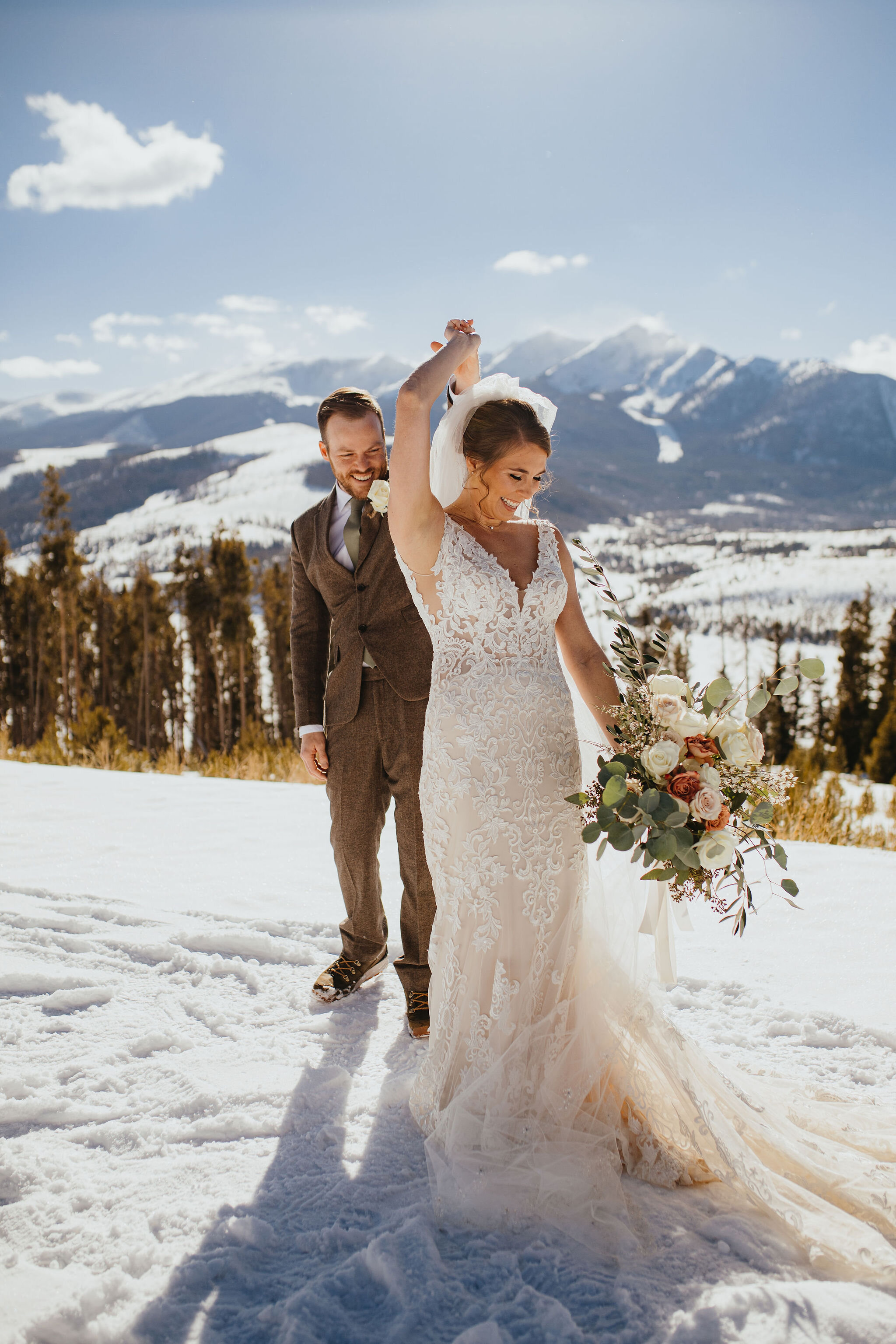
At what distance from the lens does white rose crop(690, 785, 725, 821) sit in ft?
6.89

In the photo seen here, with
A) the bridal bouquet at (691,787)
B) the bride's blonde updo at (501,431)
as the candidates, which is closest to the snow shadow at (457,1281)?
the bridal bouquet at (691,787)

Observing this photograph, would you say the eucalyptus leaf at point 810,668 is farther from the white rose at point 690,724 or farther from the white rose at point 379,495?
the white rose at point 379,495

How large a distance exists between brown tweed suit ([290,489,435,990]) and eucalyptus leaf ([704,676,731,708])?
1.26 m

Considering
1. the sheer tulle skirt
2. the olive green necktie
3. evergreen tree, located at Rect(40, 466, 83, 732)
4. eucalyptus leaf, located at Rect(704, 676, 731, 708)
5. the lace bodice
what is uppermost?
evergreen tree, located at Rect(40, 466, 83, 732)

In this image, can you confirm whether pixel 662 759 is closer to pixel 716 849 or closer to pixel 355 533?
pixel 716 849

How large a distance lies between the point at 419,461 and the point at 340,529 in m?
1.10

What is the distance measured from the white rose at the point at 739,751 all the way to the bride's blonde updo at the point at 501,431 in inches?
40.0

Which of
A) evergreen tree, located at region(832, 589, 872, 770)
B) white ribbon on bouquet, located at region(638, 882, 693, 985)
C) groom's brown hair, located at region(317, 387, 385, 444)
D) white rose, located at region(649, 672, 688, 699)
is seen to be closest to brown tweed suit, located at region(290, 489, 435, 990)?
groom's brown hair, located at region(317, 387, 385, 444)

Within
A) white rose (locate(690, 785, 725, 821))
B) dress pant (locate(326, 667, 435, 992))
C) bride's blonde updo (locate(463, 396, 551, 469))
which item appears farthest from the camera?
dress pant (locate(326, 667, 435, 992))

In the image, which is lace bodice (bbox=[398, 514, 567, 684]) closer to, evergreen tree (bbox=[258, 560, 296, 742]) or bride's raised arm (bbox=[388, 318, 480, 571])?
bride's raised arm (bbox=[388, 318, 480, 571])

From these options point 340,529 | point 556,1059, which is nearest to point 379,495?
point 340,529

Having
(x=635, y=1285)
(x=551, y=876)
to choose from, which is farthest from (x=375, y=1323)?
(x=551, y=876)

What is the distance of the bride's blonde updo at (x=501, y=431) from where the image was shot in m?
2.50

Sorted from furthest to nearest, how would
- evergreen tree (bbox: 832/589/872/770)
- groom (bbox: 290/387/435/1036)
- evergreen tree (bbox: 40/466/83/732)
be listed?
evergreen tree (bbox: 832/589/872/770), evergreen tree (bbox: 40/466/83/732), groom (bbox: 290/387/435/1036)
